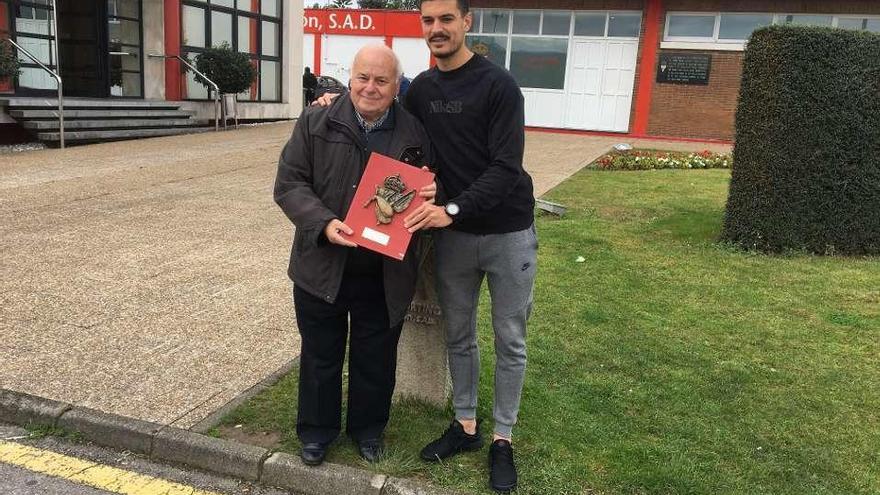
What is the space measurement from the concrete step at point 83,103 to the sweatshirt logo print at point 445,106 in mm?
11311

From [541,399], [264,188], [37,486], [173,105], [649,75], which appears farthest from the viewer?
[649,75]

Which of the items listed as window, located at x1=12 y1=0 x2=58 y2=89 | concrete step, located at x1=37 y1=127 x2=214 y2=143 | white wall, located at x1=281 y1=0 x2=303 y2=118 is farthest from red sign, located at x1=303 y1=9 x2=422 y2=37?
window, located at x1=12 y1=0 x2=58 y2=89

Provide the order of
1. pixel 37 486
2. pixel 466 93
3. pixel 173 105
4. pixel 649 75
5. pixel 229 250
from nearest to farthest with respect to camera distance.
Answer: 1. pixel 466 93
2. pixel 37 486
3. pixel 229 250
4. pixel 173 105
5. pixel 649 75

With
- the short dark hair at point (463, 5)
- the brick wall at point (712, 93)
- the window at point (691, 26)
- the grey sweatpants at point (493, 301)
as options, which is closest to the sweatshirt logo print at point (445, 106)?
the short dark hair at point (463, 5)

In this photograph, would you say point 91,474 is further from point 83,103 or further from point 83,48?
point 83,48

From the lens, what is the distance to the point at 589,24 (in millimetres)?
20422

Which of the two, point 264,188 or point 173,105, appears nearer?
point 264,188

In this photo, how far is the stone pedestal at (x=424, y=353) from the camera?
325 cm

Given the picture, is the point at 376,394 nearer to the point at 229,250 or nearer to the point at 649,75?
the point at 229,250

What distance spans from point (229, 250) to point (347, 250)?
12.5 feet

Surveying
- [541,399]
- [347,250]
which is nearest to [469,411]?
[541,399]


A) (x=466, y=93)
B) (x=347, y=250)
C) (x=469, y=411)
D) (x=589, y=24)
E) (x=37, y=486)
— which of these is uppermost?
(x=589, y=24)

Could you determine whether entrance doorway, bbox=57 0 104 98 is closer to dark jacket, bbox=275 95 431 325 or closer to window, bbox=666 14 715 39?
window, bbox=666 14 715 39

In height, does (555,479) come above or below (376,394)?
below
